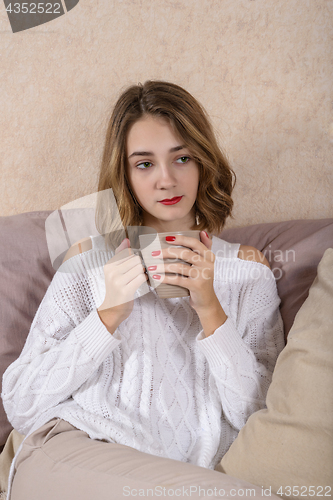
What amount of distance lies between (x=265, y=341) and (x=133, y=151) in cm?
58

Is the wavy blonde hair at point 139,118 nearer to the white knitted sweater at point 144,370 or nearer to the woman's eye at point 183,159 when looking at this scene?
the woman's eye at point 183,159

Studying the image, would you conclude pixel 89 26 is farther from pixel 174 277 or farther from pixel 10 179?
pixel 174 277

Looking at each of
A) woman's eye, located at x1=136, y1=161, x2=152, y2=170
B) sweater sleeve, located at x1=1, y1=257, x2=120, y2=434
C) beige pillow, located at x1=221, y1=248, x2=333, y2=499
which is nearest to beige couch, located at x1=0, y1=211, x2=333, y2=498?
beige pillow, located at x1=221, y1=248, x2=333, y2=499

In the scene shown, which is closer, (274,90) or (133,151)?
(133,151)

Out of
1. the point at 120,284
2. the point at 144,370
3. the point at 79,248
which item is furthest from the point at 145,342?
the point at 79,248

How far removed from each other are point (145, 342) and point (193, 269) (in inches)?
9.6

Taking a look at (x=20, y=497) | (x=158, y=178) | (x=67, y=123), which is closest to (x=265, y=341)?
(x=158, y=178)

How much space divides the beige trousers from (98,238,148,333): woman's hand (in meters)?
0.25

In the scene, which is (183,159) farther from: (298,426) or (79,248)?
(298,426)

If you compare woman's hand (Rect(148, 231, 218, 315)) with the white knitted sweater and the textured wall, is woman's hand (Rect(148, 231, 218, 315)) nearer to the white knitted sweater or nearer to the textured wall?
the white knitted sweater

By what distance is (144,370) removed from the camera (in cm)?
91

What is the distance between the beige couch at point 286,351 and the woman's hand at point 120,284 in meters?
0.29

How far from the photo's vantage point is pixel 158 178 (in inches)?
36.9

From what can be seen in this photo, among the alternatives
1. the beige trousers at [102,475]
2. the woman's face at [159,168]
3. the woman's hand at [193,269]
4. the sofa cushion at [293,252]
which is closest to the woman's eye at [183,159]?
the woman's face at [159,168]
